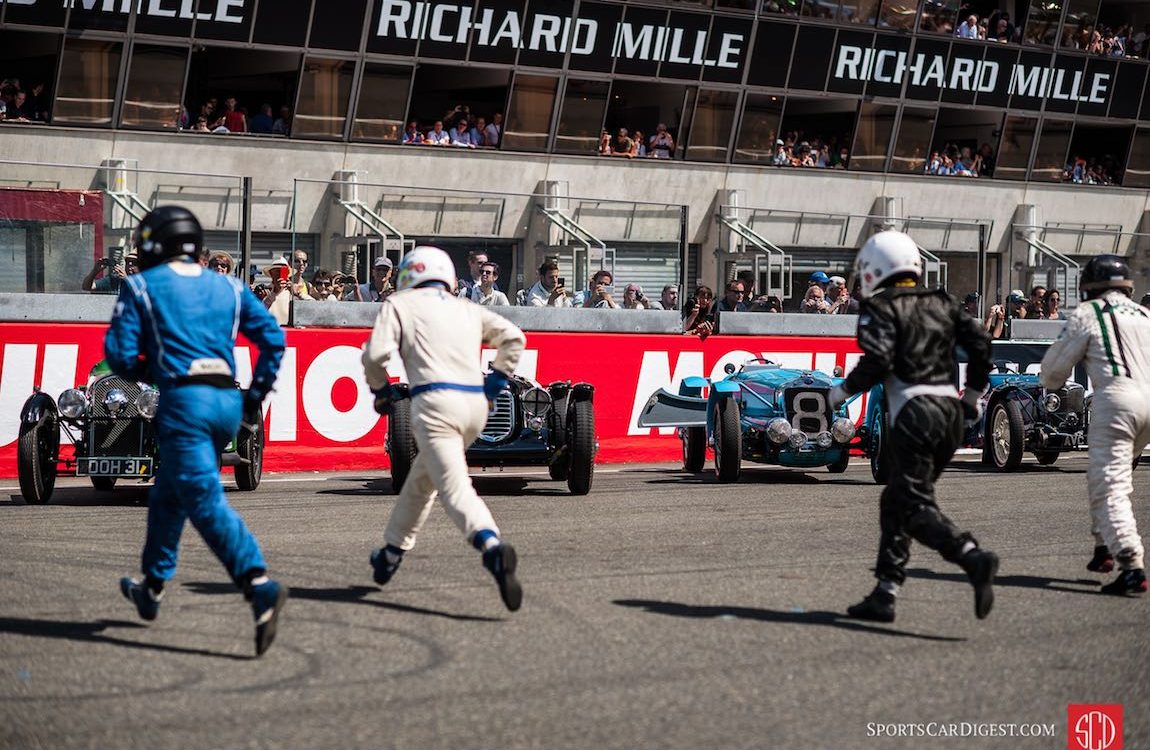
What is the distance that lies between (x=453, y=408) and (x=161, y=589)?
156cm

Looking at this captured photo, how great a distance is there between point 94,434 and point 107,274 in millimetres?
3352

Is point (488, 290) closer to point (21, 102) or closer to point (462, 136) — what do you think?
point (21, 102)

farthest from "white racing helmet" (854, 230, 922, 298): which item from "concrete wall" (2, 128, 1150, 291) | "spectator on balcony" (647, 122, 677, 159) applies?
"spectator on balcony" (647, 122, 677, 159)

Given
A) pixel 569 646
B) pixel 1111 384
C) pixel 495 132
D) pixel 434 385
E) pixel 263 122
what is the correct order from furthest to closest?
1. pixel 495 132
2. pixel 263 122
3. pixel 1111 384
4. pixel 434 385
5. pixel 569 646

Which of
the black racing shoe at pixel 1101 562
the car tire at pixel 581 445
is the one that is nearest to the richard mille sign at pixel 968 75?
the car tire at pixel 581 445

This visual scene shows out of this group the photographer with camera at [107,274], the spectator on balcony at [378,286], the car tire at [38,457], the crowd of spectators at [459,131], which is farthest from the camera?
the crowd of spectators at [459,131]

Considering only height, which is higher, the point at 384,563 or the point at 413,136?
the point at 413,136

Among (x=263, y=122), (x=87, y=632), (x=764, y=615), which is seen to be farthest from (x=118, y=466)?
(x=263, y=122)

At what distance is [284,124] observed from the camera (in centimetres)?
3269

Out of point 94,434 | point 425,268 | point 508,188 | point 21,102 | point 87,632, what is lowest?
point 94,434

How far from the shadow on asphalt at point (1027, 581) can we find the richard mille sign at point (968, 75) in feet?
98.5

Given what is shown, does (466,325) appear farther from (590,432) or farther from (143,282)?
(590,432)

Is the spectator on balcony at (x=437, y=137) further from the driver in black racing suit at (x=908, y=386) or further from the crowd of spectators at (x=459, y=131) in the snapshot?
the driver in black racing suit at (x=908, y=386)

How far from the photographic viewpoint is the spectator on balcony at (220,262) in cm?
1633
